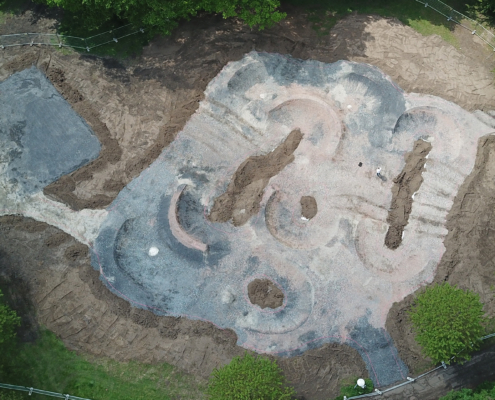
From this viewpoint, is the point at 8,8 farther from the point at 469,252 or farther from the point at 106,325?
the point at 469,252

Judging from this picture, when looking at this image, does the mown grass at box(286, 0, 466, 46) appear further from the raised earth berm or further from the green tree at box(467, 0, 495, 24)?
the raised earth berm

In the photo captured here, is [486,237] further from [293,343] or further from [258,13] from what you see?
[258,13]

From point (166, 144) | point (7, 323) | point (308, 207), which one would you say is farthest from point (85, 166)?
point (308, 207)

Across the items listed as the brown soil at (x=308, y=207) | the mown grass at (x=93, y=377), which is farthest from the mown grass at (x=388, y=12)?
the mown grass at (x=93, y=377)

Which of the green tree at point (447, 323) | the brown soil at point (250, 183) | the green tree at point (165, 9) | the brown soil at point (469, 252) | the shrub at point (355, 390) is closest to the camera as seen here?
the green tree at point (447, 323)

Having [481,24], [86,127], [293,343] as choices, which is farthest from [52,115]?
[481,24]

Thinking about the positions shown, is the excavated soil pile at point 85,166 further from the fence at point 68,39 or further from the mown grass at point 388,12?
the mown grass at point 388,12
